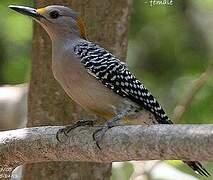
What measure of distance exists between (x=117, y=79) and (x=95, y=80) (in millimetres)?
146

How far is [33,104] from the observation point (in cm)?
478

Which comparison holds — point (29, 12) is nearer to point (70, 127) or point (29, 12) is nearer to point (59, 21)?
point (59, 21)

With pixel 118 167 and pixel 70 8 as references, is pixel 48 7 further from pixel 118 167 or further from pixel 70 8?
pixel 118 167

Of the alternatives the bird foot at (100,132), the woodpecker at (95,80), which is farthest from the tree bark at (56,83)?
Result: the bird foot at (100,132)

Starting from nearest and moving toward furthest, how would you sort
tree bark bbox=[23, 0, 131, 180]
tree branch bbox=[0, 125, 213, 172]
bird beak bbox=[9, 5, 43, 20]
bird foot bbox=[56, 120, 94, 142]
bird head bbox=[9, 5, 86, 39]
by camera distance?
1. tree branch bbox=[0, 125, 213, 172]
2. bird foot bbox=[56, 120, 94, 142]
3. bird beak bbox=[9, 5, 43, 20]
4. bird head bbox=[9, 5, 86, 39]
5. tree bark bbox=[23, 0, 131, 180]

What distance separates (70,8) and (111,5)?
11.2 inches

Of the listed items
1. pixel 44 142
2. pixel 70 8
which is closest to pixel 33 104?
pixel 70 8

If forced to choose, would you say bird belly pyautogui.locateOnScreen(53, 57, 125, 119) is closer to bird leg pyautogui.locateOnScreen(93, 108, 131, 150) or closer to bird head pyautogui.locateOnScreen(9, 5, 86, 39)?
bird leg pyautogui.locateOnScreen(93, 108, 131, 150)

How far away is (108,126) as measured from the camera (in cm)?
381

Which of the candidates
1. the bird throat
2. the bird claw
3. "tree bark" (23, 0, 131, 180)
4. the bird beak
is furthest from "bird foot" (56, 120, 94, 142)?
the bird beak

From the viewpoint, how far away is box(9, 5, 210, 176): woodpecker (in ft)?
13.8

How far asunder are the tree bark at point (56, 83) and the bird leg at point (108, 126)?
0.59 metres

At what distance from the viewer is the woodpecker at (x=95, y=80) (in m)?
4.21

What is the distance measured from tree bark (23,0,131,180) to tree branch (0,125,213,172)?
2.27 ft
